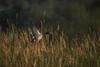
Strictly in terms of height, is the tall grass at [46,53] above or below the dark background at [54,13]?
below

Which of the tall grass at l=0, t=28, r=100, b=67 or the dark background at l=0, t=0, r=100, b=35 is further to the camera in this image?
the dark background at l=0, t=0, r=100, b=35

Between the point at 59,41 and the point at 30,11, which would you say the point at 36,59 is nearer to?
the point at 59,41

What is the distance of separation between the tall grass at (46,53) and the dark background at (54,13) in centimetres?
160

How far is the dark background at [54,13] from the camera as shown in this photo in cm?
799

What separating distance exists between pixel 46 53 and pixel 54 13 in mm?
3977

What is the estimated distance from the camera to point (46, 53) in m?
5.36

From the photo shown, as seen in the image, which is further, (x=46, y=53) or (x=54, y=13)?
(x=54, y=13)

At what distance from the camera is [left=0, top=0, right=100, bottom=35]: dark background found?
7.99 meters

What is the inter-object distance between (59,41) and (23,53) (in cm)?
70

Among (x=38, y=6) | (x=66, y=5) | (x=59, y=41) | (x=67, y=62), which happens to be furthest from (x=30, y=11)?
(x=67, y=62)

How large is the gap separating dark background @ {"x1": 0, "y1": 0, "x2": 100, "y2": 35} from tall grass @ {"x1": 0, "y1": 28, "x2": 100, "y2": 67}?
1601 millimetres

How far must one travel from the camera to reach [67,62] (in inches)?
207

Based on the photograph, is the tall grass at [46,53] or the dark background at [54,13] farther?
the dark background at [54,13]

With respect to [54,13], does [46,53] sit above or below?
below
